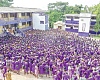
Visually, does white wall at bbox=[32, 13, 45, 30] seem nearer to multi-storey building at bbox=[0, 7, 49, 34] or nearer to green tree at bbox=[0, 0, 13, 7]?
multi-storey building at bbox=[0, 7, 49, 34]

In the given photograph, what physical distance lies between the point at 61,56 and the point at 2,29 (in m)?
14.3

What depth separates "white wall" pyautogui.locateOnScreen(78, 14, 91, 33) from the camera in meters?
36.2

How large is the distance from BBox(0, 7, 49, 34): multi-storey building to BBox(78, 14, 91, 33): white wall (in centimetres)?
664

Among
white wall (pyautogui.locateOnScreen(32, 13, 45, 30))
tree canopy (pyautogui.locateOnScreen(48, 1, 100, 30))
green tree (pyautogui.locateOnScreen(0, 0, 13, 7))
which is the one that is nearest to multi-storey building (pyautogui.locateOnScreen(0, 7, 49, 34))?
white wall (pyautogui.locateOnScreen(32, 13, 45, 30))

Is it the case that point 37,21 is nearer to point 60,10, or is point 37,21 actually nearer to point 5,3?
point 5,3

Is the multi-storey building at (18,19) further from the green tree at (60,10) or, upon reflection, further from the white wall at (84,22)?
the green tree at (60,10)

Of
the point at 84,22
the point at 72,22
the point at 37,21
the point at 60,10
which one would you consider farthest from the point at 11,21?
the point at 60,10

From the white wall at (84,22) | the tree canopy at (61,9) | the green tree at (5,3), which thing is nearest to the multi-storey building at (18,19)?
the white wall at (84,22)

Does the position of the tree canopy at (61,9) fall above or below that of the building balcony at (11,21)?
above

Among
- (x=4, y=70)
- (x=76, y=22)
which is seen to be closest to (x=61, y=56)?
(x=4, y=70)

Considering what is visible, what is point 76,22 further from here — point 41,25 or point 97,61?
point 97,61

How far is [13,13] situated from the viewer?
31328 mm

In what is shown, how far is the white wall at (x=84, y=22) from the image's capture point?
119 ft

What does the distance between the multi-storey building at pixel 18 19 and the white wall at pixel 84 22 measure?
664 cm
